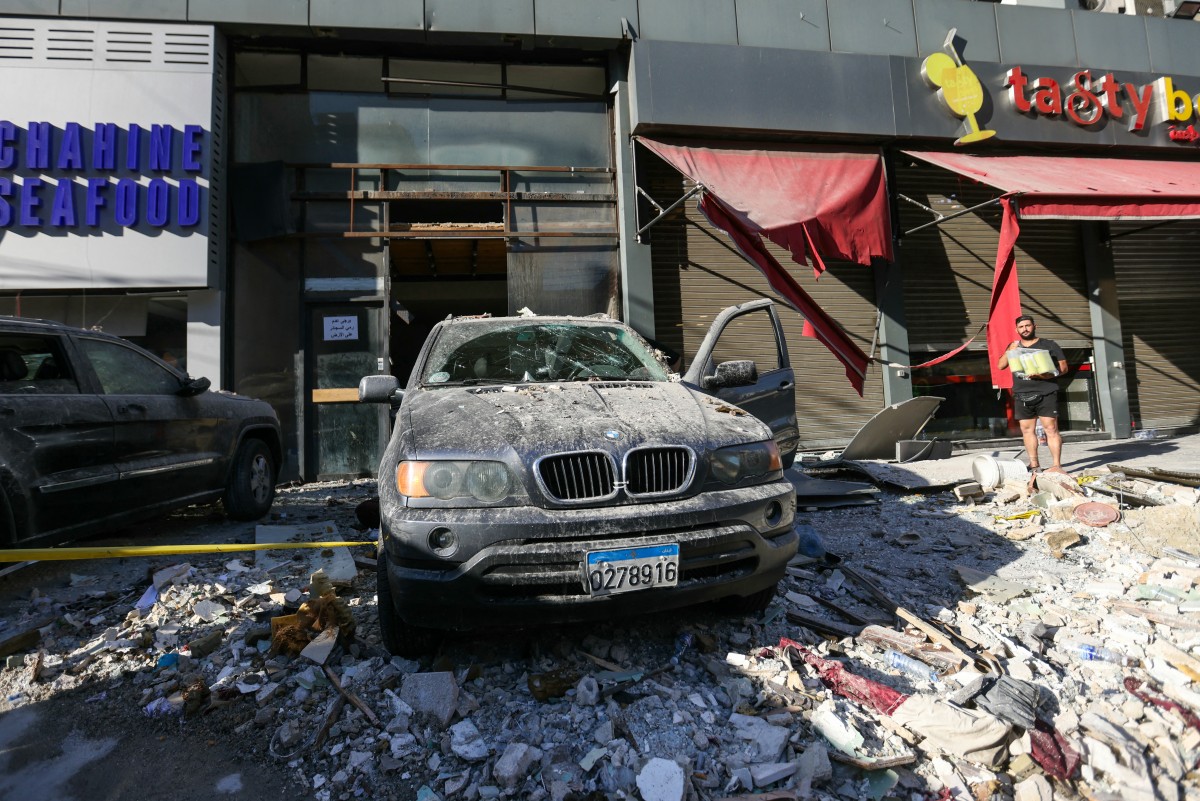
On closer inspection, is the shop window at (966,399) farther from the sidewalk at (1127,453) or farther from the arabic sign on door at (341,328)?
the arabic sign on door at (341,328)

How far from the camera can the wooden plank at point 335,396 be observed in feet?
27.5

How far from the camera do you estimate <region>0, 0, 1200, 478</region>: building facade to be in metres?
7.71

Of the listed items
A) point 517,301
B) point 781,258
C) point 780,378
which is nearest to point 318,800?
point 780,378

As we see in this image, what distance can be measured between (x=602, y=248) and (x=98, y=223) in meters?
6.43

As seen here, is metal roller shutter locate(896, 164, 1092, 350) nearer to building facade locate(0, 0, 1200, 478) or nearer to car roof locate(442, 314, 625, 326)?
building facade locate(0, 0, 1200, 478)

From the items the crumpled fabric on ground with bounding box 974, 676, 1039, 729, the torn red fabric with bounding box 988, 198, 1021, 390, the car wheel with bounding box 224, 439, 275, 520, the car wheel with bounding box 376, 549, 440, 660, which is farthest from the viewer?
the torn red fabric with bounding box 988, 198, 1021, 390

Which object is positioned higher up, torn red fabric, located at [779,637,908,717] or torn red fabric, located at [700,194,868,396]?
torn red fabric, located at [700,194,868,396]

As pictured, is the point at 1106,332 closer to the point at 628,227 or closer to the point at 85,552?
the point at 628,227

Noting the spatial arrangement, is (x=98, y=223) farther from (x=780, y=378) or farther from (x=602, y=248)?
(x=780, y=378)

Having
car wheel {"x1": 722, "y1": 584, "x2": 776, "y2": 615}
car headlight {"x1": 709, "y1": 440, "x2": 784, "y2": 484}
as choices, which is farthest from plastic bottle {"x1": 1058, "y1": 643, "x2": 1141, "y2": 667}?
car headlight {"x1": 709, "y1": 440, "x2": 784, "y2": 484}

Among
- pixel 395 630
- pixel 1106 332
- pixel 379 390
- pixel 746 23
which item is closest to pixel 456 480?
pixel 395 630

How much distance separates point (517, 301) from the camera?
8.80 metres

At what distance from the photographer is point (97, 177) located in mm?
7555

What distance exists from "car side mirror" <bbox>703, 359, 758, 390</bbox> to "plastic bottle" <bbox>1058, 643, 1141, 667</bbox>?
2020mm
